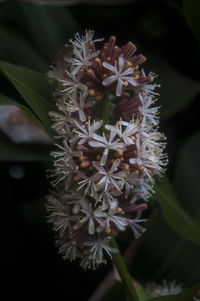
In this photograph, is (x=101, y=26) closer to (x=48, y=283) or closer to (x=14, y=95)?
(x=14, y=95)

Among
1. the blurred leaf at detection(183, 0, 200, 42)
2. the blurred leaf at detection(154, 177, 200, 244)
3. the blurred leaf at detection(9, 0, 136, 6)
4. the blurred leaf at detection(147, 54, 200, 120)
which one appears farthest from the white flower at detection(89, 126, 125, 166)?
the blurred leaf at detection(9, 0, 136, 6)

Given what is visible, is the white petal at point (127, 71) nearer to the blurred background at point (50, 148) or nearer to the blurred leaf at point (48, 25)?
the blurred background at point (50, 148)

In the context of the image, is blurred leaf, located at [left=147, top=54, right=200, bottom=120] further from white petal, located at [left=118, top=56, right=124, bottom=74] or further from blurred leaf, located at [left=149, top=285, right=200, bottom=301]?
blurred leaf, located at [left=149, top=285, right=200, bottom=301]

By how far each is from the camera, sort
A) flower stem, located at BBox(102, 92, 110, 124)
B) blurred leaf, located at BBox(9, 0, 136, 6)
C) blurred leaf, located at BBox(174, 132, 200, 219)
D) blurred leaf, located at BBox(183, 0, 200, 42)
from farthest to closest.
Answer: blurred leaf, located at BBox(174, 132, 200, 219)
blurred leaf, located at BBox(9, 0, 136, 6)
blurred leaf, located at BBox(183, 0, 200, 42)
flower stem, located at BBox(102, 92, 110, 124)

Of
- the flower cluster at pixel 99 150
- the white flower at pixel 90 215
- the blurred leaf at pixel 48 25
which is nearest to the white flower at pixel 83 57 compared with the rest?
the flower cluster at pixel 99 150

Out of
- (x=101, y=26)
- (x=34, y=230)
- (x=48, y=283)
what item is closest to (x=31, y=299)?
(x=48, y=283)
